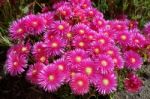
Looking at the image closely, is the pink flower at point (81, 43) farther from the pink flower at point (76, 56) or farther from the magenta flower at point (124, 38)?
the magenta flower at point (124, 38)

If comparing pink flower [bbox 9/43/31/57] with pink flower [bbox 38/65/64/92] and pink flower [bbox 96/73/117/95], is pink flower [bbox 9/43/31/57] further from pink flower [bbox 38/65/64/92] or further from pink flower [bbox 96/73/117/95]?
pink flower [bbox 96/73/117/95]

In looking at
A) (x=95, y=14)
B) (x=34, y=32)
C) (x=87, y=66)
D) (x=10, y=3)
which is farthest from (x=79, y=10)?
(x=10, y=3)

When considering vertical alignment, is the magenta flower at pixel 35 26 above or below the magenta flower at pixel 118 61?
above

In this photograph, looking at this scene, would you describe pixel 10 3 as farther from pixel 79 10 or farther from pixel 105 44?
pixel 105 44

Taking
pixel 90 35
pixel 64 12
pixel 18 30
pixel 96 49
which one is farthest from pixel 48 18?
pixel 96 49

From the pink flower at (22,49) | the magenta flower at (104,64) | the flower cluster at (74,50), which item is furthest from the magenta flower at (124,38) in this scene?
the pink flower at (22,49)

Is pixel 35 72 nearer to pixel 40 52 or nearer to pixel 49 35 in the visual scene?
pixel 40 52

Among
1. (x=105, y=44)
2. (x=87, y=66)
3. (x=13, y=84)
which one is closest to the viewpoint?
(x=87, y=66)

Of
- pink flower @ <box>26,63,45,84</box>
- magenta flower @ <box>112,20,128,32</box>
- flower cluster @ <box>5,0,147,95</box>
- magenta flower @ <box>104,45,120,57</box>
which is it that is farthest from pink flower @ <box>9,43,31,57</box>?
magenta flower @ <box>112,20,128,32</box>
